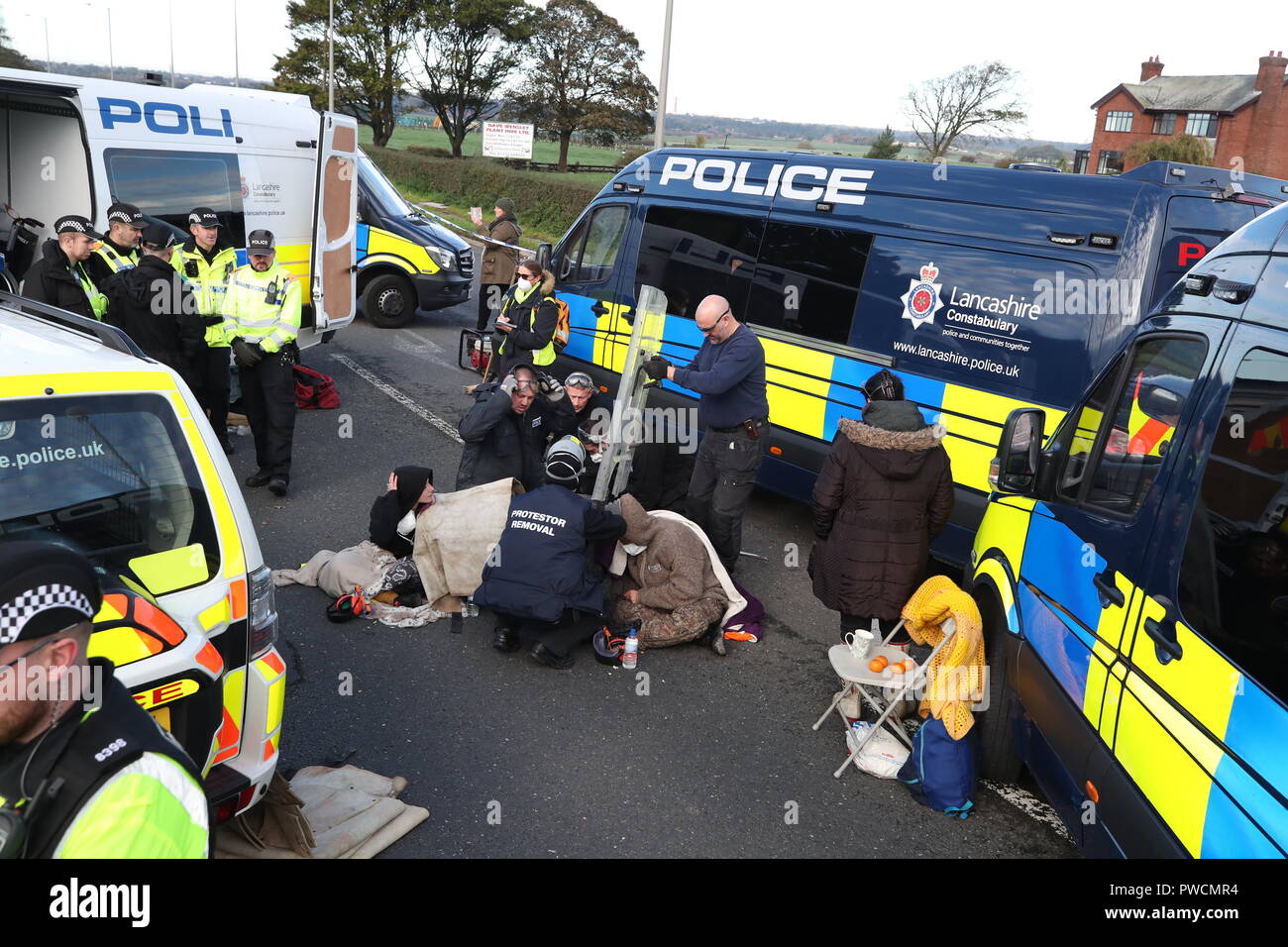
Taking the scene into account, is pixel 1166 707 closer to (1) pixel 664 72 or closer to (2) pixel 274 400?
(2) pixel 274 400

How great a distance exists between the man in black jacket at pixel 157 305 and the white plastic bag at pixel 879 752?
211 inches

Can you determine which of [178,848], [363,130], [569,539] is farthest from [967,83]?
[178,848]

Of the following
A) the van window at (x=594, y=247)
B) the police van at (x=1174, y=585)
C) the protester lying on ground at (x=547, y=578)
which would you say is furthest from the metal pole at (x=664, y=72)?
the police van at (x=1174, y=585)

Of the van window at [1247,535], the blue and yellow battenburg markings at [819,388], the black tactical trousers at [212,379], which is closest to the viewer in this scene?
the van window at [1247,535]

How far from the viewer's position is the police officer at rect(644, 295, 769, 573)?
5891 millimetres

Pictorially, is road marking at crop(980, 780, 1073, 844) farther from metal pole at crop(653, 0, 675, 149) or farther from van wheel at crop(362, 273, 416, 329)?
metal pole at crop(653, 0, 675, 149)

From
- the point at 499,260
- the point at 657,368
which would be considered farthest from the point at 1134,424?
the point at 499,260

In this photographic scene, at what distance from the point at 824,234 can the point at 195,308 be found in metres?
4.65

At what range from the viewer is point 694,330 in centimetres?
725

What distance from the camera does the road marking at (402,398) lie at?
9.02 m

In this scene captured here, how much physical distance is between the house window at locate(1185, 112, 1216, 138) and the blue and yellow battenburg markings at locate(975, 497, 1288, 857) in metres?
62.5

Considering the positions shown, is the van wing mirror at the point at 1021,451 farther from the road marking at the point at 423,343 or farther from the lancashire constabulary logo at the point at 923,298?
the road marking at the point at 423,343

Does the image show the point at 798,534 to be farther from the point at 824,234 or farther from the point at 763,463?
the point at 824,234
